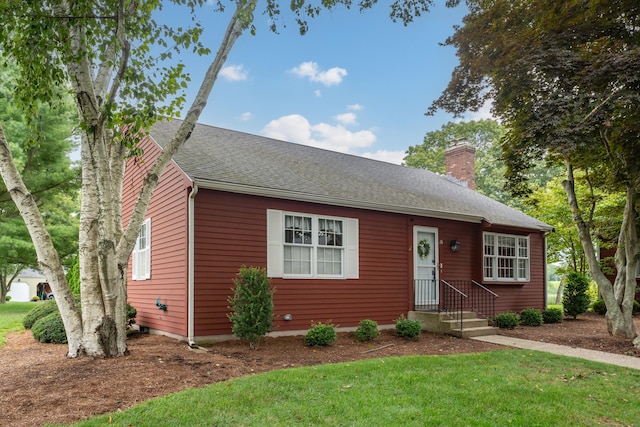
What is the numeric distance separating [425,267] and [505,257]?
3150mm

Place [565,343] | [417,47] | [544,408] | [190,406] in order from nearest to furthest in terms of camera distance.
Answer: [190,406]
[544,408]
[565,343]
[417,47]

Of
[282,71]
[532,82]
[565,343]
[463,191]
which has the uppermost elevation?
[282,71]

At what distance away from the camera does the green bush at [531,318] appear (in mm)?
11602

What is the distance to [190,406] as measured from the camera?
4.24 metres

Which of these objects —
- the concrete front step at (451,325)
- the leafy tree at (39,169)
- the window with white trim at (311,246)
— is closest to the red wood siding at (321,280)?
the window with white trim at (311,246)

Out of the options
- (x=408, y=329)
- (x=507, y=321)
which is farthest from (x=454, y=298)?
(x=408, y=329)

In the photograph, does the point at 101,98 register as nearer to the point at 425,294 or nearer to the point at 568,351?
the point at 425,294

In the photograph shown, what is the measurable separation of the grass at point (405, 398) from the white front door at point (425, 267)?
436 centimetres

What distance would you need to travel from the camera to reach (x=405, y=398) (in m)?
4.67

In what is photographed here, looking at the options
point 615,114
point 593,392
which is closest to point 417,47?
point 615,114

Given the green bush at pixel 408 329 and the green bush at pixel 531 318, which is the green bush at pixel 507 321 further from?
the green bush at pixel 408 329

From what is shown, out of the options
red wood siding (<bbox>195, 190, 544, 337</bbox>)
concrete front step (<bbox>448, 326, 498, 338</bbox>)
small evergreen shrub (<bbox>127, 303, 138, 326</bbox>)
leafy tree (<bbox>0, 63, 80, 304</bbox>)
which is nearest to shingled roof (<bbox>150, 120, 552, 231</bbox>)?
red wood siding (<bbox>195, 190, 544, 337</bbox>)

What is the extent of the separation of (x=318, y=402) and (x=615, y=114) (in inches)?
290

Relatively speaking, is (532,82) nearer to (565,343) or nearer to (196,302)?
(565,343)
